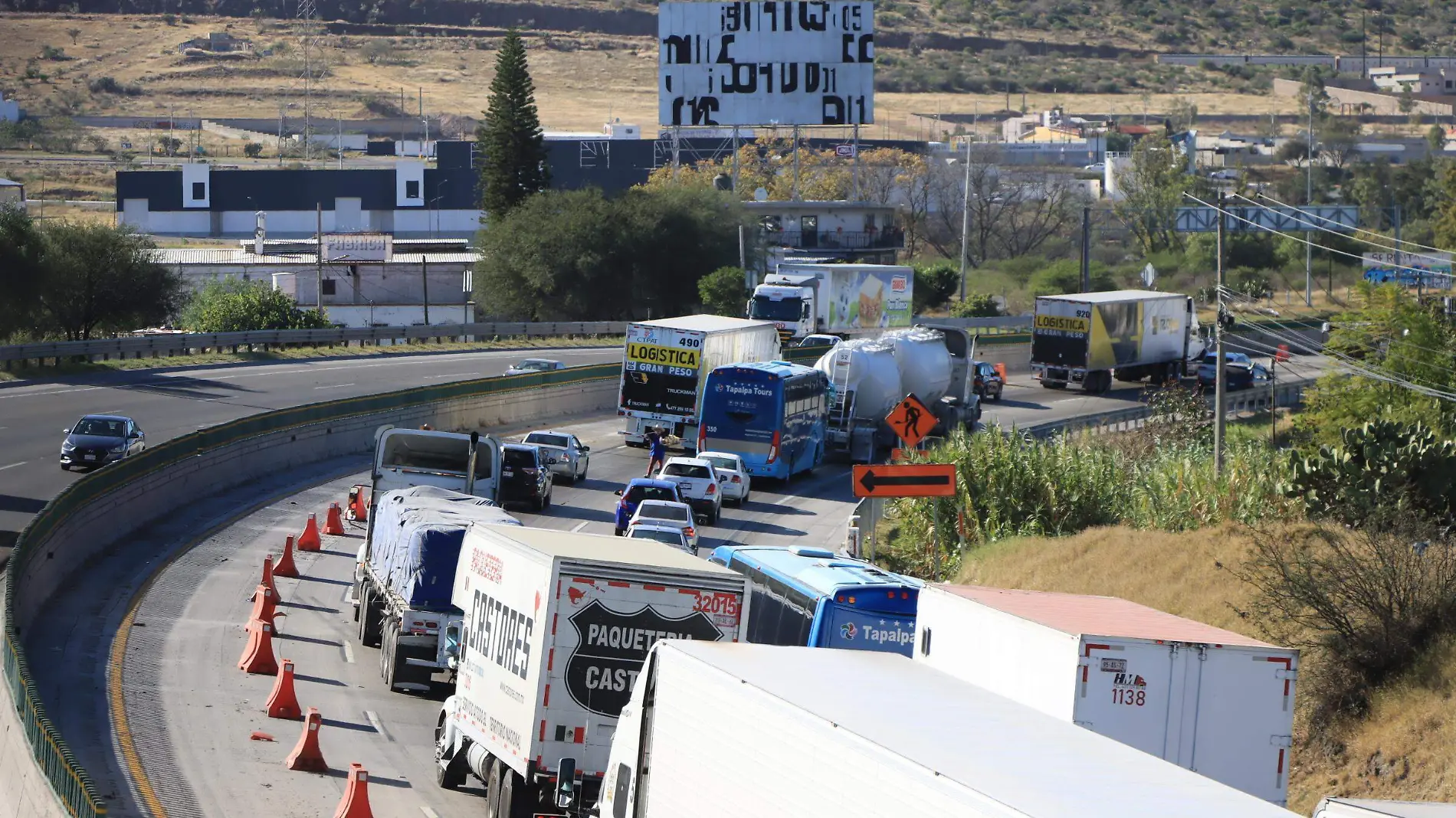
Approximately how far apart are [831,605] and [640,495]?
16.1 meters

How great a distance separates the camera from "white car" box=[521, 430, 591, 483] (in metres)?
41.9

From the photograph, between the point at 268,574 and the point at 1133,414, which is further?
the point at 1133,414

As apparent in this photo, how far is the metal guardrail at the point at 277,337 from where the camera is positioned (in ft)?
189

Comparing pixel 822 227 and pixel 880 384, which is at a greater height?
pixel 822 227

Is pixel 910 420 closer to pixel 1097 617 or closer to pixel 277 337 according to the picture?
pixel 1097 617

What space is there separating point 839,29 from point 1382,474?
72.3 meters

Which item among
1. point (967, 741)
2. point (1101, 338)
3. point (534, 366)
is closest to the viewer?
point (967, 741)

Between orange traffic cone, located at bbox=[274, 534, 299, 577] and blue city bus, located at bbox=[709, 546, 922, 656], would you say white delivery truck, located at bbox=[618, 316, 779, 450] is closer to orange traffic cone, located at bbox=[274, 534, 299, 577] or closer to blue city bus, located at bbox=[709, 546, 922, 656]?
orange traffic cone, located at bbox=[274, 534, 299, 577]

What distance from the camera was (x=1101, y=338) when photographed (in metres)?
61.5

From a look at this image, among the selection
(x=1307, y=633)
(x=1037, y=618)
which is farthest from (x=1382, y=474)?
(x=1037, y=618)

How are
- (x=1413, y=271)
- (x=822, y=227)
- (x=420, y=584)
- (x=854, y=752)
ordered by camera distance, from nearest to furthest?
(x=854, y=752), (x=420, y=584), (x=1413, y=271), (x=822, y=227)

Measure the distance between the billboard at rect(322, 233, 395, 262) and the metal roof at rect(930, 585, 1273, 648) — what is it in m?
91.5

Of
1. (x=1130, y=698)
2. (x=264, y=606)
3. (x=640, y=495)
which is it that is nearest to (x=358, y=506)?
(x=640, y=495)

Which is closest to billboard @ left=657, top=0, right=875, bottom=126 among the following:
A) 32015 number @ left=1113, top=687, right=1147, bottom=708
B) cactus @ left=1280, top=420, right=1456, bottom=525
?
cactus @ left=1280, top=420, right=1456, bottom=525
